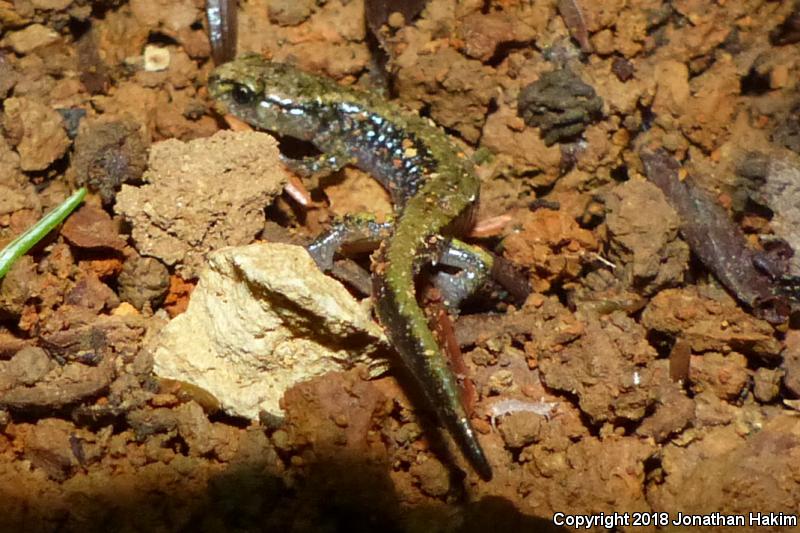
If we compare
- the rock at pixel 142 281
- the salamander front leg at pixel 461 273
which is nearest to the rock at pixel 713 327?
the salamander front leg at pixel 461 273

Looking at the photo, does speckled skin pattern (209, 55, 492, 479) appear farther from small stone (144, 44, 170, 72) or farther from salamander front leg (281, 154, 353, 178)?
small stone (144, 44, 170, 72)

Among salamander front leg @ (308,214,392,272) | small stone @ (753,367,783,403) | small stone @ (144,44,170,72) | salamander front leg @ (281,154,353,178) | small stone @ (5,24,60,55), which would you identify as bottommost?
small stone @ (753,367,783,403)

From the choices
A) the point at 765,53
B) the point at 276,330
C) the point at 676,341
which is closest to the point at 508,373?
the point at 676,341

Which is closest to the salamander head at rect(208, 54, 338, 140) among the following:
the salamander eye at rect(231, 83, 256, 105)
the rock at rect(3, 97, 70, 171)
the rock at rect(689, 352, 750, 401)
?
the salamander eye at rect(231, 83, 256, 105)

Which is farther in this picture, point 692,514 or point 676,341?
point 676,341

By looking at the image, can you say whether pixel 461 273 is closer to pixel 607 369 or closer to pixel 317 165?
pixel 607 369

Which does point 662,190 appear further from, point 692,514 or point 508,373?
point 692,514
